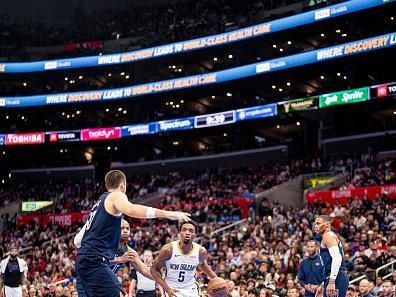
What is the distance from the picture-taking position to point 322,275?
539 inches

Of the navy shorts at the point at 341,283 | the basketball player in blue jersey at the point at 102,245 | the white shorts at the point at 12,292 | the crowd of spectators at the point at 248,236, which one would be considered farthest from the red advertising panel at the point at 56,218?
the basketball player in blue jersey at the point at 102,245

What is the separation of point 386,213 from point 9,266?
14424mm

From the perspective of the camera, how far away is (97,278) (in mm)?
8930

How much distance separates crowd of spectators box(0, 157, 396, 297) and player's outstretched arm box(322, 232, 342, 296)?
4.34 meters

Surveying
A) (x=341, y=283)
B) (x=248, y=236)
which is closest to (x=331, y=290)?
(x=341, y=283)

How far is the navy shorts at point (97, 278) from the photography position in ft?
29.1

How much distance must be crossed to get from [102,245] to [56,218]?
37918mm

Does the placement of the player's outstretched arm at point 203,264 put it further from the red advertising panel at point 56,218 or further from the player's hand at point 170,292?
the red advertising panel at point 56,218

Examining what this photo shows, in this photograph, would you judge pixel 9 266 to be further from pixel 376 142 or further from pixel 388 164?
pixel 376 142

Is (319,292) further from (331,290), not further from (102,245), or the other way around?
(102,245)

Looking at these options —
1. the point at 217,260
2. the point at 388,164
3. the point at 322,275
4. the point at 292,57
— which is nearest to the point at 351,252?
the point at 217,260

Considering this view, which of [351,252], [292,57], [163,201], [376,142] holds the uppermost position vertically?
[292,57]

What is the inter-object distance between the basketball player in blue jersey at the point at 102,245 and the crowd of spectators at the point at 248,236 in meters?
8.60

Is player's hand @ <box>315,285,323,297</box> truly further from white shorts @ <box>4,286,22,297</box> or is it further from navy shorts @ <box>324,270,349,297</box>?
white shorts @ <box>4,286,22,297</box>
